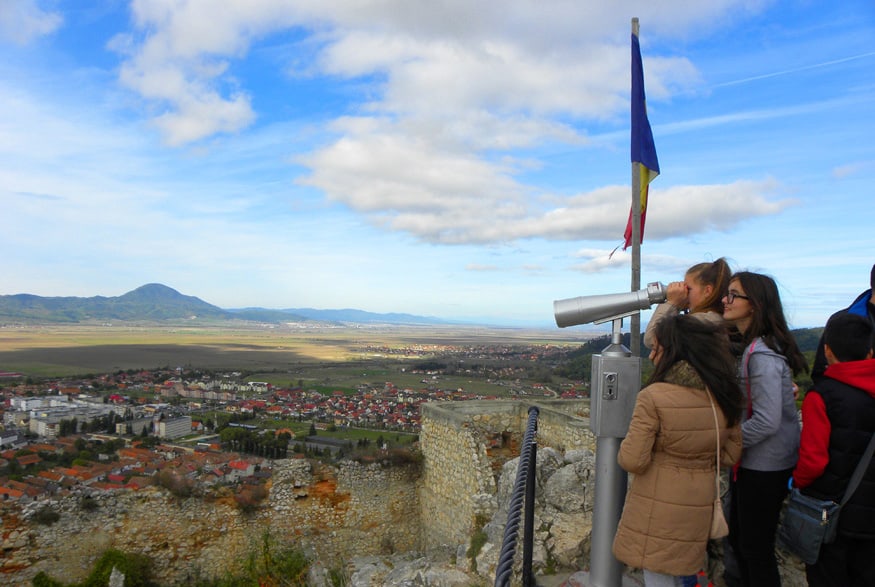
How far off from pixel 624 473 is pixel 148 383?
24329 mm

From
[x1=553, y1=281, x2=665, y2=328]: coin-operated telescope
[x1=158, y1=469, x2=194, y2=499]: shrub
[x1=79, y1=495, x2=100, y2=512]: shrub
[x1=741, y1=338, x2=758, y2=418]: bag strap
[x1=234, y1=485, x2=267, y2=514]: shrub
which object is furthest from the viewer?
[x1=234, y1=485, x2=267, y2=514]: shrub

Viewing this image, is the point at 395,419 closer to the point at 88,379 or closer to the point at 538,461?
the point at 538,461

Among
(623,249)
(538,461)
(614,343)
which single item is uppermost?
(623,249)

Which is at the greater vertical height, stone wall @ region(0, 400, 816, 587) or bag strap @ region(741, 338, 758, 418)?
bag strap @ region(741, 338, 758, 418)

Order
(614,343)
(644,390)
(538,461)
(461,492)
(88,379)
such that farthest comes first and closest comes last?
(88,379)
(461,492)
(538,461)
(614,343)
(644,390)

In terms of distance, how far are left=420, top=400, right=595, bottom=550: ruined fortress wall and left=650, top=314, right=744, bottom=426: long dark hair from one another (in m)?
5.10

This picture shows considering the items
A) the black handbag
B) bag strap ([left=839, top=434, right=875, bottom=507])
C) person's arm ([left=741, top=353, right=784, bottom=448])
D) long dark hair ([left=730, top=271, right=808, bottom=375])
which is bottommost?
the black handbag

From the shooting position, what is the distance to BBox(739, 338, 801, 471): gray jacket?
9.07 feet

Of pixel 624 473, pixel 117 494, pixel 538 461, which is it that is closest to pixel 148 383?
pixel 117 494

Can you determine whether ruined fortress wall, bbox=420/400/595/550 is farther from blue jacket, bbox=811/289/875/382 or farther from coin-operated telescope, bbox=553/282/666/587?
coin-operated telescope, bbox=553/282/666/587

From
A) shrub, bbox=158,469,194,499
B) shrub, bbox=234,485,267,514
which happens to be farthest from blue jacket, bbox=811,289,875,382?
shrub, bbox=158,469,194,499

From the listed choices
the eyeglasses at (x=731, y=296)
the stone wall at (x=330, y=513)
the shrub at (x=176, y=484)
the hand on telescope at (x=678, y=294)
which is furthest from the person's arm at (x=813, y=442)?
the shrub at (x=176, y=484)

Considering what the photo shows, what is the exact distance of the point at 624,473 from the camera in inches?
107

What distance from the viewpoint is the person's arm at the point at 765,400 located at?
2746 mm
